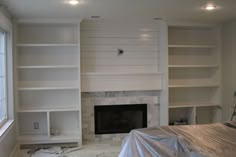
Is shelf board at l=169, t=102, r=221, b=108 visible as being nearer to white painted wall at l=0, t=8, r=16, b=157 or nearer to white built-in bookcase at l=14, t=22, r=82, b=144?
white built-in bookcase at l=14, t=22, r=82, b=144

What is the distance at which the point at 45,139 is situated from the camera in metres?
4.48

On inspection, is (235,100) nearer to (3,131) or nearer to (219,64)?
(219,64)

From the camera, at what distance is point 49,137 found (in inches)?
178

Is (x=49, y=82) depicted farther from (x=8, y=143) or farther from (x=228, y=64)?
(x=228, y=64)

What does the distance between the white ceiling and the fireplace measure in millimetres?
1658

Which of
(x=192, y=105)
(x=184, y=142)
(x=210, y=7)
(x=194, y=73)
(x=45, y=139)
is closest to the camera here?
(x=184, y=142)

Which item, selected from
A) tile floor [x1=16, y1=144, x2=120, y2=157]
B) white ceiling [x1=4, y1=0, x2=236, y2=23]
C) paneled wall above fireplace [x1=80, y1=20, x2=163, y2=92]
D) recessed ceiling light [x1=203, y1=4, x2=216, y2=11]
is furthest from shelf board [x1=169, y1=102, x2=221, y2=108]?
recessed ceiling light [x1=203, y1=4, x2=216, y2=11]

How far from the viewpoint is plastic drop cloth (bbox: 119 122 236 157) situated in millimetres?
2012

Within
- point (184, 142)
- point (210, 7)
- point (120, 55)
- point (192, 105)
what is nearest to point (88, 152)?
point (120, 55)

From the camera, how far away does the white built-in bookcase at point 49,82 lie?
4.58 metres

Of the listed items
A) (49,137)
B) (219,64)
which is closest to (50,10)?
(49,137)

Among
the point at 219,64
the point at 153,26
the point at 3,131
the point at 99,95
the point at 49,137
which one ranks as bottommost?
the point at 49,137

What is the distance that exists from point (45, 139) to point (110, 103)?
129cm

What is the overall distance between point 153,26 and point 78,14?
153 cm
